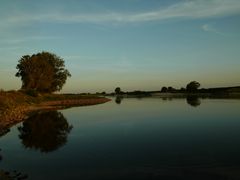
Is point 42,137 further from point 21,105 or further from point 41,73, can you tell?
point 41,73

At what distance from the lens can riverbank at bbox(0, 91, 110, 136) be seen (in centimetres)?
4847

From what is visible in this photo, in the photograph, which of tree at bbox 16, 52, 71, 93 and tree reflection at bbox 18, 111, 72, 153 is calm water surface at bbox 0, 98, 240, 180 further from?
tree at bbox 16, 52, 71, 93

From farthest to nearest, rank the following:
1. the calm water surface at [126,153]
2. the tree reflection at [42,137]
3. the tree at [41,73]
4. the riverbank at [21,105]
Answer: the tree at [41,73], the riverbank at [21,105], the tree reflection at [42,137], the calm water surface at [126,153]

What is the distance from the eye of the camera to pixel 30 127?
41938 mm

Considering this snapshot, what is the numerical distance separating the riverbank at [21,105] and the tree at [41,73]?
689 centimetres

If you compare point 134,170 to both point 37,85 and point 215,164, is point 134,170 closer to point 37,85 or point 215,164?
point 215,164

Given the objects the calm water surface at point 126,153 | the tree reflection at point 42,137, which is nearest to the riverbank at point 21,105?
the tree reflection at point 42,137

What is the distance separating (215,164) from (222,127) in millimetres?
17362

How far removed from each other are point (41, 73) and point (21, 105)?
3889 centimetres

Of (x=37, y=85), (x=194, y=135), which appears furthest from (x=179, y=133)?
(x=37, y=85)

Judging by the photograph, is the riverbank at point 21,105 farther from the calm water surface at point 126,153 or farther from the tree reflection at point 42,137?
the calm water surface at point 126,153

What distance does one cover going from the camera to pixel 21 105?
78.2 m

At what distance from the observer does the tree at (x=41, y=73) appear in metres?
116

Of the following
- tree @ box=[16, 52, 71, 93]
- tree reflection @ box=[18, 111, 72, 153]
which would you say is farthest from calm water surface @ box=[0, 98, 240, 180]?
tree @ box=[16, 52, 71, 93]
